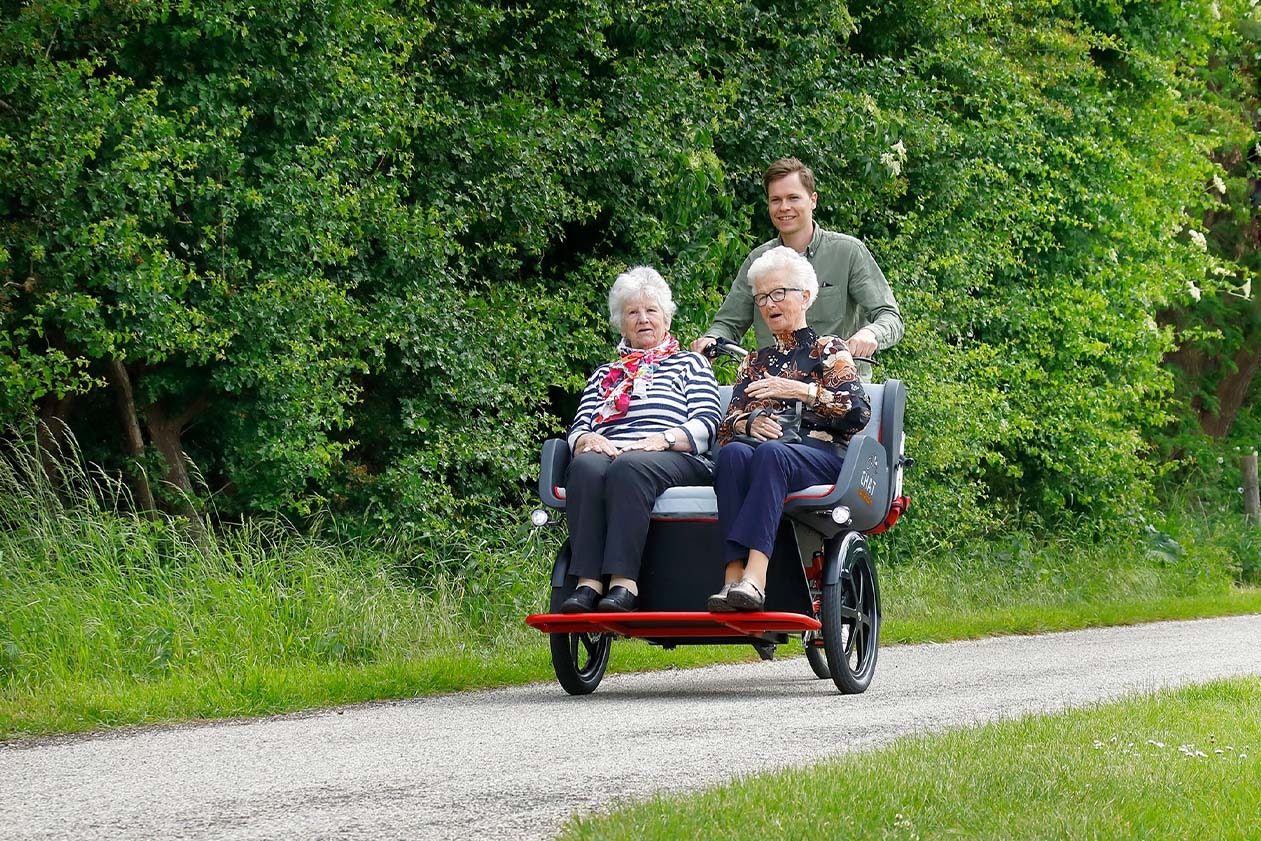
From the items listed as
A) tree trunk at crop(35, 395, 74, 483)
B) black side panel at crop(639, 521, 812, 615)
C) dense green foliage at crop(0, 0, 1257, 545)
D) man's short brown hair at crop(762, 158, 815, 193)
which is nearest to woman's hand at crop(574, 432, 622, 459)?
black side panel at crop(639, 521, 812, 615)

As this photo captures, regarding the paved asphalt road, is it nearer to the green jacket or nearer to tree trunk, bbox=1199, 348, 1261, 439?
the green jacket

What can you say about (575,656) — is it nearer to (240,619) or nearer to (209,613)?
(240,619)

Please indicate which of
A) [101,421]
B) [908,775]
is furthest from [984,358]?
[908,775]

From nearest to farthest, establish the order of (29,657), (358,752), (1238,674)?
(358,752)
(29,657)
(1238,674)

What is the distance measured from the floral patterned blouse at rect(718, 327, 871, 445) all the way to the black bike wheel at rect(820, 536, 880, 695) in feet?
1.74

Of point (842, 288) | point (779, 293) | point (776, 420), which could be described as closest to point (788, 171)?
point (842, 288)

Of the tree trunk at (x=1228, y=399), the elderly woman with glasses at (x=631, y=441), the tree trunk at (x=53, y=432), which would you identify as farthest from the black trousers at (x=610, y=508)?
the tree trunk at (x=1228, y=399)

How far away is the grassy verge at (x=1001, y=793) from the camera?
12.6 ft

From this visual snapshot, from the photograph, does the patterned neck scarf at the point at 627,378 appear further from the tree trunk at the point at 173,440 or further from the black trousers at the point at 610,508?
the tree trunk at the point at 173,440

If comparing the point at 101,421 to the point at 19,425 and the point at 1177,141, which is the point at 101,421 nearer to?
the point at 19,425

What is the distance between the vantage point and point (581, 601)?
6.71m

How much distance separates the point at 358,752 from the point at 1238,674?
467 cm

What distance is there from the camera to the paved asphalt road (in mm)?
4285

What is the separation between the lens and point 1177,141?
18.6 metres
